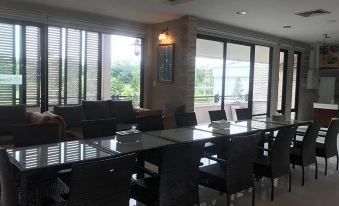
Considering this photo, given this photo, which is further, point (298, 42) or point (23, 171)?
point (298, 42)

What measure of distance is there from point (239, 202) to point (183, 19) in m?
3.90

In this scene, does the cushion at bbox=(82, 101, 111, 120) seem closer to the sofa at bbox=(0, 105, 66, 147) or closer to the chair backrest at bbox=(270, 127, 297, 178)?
the sofa at bbox=(0, 105, 66, 147)

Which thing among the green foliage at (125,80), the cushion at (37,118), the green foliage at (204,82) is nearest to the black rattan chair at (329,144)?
the green foliage at (204,82)

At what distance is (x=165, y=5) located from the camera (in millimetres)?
5117

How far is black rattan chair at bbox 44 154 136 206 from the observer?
1.79m

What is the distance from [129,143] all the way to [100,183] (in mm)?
936

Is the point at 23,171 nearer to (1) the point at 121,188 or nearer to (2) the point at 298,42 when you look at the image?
(1) the point at 121,188

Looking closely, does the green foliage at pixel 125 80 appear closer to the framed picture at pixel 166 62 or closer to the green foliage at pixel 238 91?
the framed picture at pixel 166 62

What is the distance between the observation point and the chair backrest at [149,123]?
3.65 metres

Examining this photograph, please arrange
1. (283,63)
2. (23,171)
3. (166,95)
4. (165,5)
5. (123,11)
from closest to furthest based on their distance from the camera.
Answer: (23,171)
(165,5)
(123,11)
(166,95)
(283,63)

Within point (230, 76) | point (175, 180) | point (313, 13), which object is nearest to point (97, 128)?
point (175, 180)

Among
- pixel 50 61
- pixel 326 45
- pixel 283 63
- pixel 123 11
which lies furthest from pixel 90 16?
pixel 326 45

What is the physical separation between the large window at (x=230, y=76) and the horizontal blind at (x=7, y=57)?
3.73m

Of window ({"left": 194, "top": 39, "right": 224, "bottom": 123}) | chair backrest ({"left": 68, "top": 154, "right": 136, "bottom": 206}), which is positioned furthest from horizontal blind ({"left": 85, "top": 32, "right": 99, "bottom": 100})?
chair backrest ({"left": 68, "top": 154, "right": 136, "bottom": 206})
